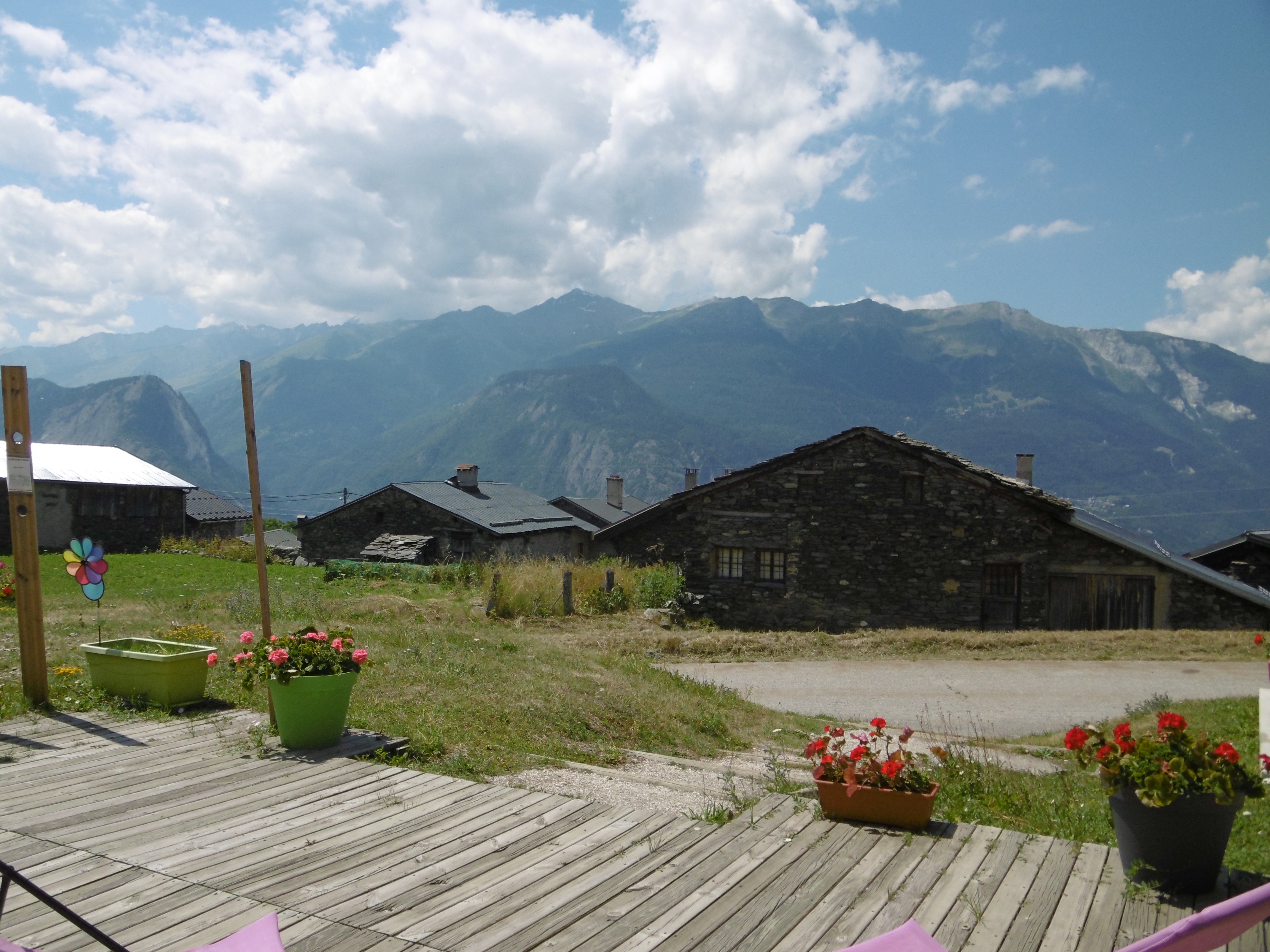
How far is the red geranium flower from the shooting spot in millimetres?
3736

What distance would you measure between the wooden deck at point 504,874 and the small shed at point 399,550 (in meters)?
29.7

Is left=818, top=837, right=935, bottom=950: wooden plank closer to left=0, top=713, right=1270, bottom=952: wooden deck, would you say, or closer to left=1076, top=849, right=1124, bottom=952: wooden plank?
left=0, top=713, right=1270, bottom=952: wooden deck

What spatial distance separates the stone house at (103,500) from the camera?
34.7 m

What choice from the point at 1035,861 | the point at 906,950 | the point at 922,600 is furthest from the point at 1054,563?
the point at 906,950

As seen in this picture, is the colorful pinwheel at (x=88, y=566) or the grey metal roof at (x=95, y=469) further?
the grey metal roof at (x=95, y=469)

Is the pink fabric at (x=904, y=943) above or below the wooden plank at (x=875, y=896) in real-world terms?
above

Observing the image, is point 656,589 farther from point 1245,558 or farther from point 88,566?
point 1245,558

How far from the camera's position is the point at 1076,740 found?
400 cm

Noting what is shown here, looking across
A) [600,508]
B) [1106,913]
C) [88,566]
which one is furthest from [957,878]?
[600,508]

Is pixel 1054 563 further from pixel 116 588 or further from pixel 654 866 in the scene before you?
pixel 116 588

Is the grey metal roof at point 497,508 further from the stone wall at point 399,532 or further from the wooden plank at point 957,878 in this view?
the wooden plank at point 957,878

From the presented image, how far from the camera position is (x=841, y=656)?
18016 millimetres

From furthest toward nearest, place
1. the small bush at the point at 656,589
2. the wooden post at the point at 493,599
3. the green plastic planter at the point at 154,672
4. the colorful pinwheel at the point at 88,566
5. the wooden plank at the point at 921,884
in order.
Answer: the small bush at the point at 656,589
the wooden post at the point at 493,599
the colorful pinwheel at the point at 88,566
the green plastic planter at the point at 154,672
the wooden plank at the point at 921,884

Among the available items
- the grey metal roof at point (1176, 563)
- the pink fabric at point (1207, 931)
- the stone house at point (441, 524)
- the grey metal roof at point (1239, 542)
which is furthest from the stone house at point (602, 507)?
the pink fabric at point (1207, 931)
